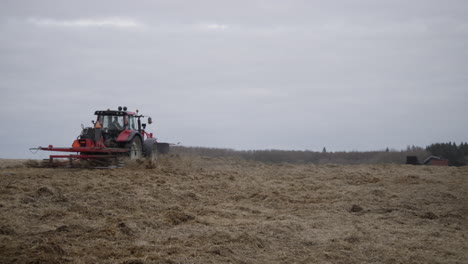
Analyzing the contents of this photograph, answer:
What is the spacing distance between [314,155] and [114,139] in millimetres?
11873

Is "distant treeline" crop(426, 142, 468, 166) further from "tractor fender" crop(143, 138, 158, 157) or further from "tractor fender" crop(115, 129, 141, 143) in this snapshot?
"tractor fender" crop(115, 129, 141, 143)

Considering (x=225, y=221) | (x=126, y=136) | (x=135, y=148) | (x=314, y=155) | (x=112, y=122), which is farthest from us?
(x=314, y=155)

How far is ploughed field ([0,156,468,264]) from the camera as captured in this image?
17.0ft

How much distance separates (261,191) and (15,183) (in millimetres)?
4930

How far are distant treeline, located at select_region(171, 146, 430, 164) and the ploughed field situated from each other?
12.5m

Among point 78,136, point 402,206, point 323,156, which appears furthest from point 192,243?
point 323,156

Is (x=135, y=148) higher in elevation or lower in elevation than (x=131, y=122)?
lower

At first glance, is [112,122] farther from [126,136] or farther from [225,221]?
[225,221]

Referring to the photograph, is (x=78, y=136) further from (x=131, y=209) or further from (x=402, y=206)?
(x=402, y=206)

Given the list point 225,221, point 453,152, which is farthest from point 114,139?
point 453,152

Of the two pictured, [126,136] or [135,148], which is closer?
[126,136]

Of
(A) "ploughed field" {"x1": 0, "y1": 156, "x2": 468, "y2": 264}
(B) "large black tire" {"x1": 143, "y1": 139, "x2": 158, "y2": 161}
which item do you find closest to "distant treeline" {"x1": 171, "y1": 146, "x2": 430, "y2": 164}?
(B) "large black tire" {"x1": 143, "y1": 139, "x2": 158, "y2": 161}

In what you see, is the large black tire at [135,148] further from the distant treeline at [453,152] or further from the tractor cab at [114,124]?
the distant treeline at [453,152]

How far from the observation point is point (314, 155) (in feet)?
81.7
